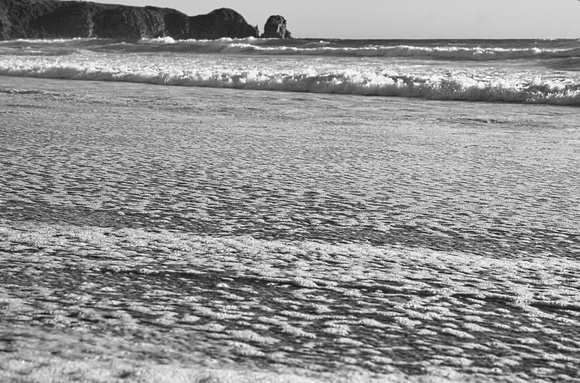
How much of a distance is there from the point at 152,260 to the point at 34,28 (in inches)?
2370

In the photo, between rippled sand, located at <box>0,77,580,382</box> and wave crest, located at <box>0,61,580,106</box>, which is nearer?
rippled sand, located at <box>0,77,580,382</box>

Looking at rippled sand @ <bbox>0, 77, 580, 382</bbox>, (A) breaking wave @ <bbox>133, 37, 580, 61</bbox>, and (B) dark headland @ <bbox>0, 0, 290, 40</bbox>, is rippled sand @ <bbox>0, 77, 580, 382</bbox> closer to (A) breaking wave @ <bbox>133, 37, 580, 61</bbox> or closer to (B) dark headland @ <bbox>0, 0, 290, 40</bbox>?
(A) breaking wave @ <bbox>133, 37, 580, 61</bbox>

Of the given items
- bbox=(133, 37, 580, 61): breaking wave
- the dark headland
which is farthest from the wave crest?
the dark headland

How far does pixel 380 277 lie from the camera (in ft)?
2.89

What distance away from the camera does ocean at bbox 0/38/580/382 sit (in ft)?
1.97

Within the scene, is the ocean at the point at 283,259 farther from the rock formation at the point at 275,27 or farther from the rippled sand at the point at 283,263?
the rock formation at the point at 275,27

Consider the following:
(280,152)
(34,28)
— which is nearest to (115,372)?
(280,152)

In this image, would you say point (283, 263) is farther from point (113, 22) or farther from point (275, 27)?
point (113, 22)

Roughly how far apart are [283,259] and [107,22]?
62.6 m

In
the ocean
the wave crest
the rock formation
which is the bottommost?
the wave crest

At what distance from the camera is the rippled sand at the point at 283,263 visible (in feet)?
1.97

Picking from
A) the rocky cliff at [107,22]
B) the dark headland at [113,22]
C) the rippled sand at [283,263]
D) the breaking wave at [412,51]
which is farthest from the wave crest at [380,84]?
the rocky cliff at [107,22]

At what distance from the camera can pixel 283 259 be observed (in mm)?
956

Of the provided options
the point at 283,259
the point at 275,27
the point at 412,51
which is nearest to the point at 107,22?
the point at 275,27
